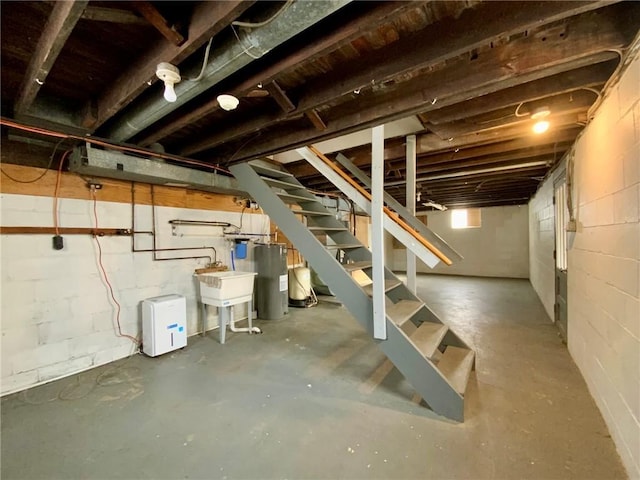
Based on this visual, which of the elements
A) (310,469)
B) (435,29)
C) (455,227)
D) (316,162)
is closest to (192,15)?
(435,29)

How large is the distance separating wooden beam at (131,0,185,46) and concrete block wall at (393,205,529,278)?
320 inches

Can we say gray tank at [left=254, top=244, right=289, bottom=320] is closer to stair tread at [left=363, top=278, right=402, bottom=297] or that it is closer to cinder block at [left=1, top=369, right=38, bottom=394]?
stair tread at [left=363, top=278, right=402, bottom=297]

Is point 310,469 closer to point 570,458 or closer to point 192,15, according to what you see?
point 570,458

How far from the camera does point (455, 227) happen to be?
9.23 m

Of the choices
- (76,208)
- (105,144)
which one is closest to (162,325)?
(76,208)

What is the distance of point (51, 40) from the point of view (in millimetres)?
1231

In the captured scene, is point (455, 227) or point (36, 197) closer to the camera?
point (36, 197)

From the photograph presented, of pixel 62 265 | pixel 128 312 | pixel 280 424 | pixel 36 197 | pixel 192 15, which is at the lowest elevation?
pixel 280 424

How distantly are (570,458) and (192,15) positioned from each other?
2.99 meters

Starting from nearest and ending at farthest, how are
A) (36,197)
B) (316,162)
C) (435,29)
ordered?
(435,29)
(36,197)
(316,162)

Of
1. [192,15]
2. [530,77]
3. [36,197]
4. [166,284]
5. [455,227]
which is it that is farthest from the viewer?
[455,227]

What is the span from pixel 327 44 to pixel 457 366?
7.97 ft

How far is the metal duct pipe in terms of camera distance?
1.03 metres

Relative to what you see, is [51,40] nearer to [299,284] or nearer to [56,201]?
[56,201]
